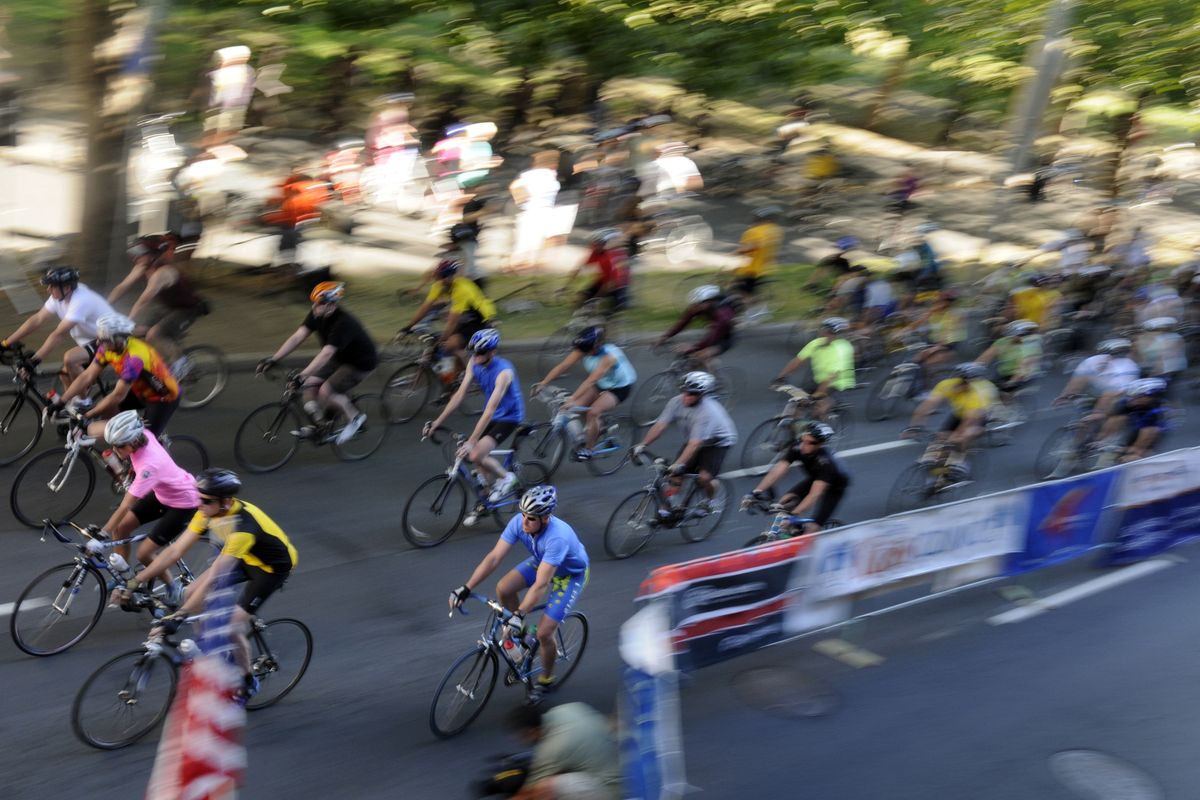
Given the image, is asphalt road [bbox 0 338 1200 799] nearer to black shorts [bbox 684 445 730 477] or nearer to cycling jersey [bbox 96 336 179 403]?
black shorts [bbox 684 445 730 477]

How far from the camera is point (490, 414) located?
34.4ft

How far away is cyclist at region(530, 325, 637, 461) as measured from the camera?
11.7 metres

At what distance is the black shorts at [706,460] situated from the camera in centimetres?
1084

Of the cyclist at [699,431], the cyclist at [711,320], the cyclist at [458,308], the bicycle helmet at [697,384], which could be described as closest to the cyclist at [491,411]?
the cyclist at [699,431]

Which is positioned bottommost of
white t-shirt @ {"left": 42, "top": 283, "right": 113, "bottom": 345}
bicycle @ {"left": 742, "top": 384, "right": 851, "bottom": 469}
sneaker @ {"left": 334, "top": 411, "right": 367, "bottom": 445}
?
bicycle @ {"left": 742, "top": 384, "right": 851, "bottom": 469}

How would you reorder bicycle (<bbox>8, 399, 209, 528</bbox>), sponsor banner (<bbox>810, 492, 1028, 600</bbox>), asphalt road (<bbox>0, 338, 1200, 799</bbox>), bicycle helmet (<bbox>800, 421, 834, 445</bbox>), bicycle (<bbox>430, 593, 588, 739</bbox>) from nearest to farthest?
asphalt road (<bbox>0, 338, 1200, 799</bbox>)
bicycle (<bbox>430, 593, 588, 739</bbox>)
sponsor banner (<bbox>810, 492, 1028, 600</bbox>)
bicycle (<bbox>8, 399, 209, 528</bbox>)
bicycle helmet (<bbox>800, 421, 834, 445</bbox>)

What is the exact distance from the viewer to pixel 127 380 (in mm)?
9758

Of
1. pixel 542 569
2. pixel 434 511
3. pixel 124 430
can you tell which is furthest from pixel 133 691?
pixel 434 511

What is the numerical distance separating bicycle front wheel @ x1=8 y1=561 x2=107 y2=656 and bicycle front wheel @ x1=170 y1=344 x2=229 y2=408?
14.3 feet

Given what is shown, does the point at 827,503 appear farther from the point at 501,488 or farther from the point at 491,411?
the point at 491,411

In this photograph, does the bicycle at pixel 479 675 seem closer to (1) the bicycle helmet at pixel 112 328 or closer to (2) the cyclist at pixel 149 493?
(2) the cyclist at pixel 149 493

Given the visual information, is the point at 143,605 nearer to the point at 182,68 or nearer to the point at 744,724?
the point at 744,724

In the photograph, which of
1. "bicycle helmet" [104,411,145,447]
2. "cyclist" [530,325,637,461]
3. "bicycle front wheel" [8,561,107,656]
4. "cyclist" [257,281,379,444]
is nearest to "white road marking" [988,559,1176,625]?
"cyclist" [530,325,637,461]

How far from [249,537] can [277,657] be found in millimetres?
1285
